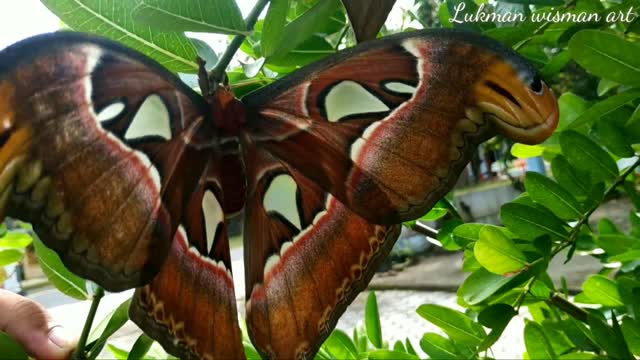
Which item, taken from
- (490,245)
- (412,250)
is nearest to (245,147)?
(490,245)

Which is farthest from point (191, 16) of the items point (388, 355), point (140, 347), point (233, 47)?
point (388, 355)

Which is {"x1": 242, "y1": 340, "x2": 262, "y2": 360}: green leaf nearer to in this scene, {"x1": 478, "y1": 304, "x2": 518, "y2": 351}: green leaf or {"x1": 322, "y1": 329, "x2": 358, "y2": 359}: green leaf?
{"x1": 322, "y1": 329, "x2": 358, "y2": 359}: green leaf

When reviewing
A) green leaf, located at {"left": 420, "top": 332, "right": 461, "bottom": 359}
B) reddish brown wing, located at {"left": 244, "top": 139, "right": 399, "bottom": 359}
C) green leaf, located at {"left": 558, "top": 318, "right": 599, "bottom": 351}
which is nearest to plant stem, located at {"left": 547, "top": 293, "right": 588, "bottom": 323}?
green leaf, located at {"left": 558, "top": 318, "right": 599, "bottom": 351}

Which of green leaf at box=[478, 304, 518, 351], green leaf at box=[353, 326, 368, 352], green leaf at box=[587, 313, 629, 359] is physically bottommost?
green leaf at box=[353, 326, 368, 352]

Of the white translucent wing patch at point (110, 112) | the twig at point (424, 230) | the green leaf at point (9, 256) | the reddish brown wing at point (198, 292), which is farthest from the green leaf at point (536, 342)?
the green leaf at point (9, 256)

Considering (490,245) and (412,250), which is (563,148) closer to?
(490,245)

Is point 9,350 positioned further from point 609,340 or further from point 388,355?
point 609,340
